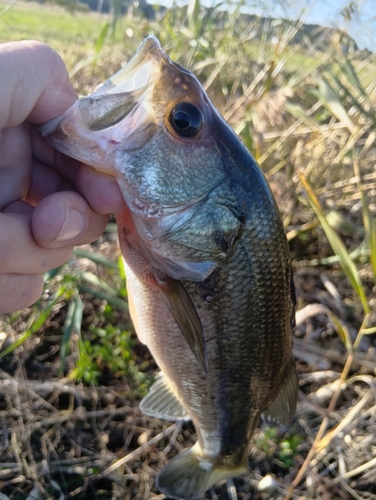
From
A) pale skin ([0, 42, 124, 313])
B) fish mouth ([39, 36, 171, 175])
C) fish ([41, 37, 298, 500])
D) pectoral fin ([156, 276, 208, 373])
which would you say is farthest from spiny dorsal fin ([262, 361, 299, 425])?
fish mouth ([39, 36, 171, 175])

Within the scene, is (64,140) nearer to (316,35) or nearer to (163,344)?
(163,344)

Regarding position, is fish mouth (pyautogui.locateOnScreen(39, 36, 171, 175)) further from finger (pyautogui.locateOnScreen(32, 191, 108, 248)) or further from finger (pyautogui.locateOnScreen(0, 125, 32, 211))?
finger (pyautogui.locateOnScreen(0, 125, 32, 211))

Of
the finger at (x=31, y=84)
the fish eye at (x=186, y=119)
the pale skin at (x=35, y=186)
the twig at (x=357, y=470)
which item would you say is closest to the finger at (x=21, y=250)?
the pale skin at (x=35, y=186)

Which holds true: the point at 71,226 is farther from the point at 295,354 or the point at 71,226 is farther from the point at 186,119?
the point at 295,354

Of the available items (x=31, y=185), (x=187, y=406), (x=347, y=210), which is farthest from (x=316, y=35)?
(x=187, y=406)

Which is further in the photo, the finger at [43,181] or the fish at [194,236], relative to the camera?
the finger at [43,181]

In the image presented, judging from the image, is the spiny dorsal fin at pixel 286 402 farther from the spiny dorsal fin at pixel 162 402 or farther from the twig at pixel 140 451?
the twig at pixel 140 451
